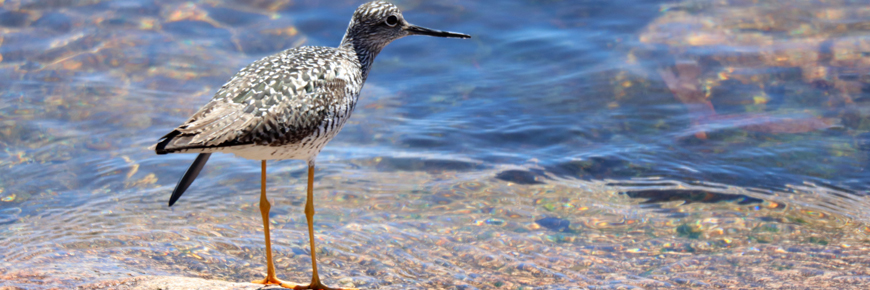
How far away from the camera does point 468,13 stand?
37.7 feet

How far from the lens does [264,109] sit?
4.89m

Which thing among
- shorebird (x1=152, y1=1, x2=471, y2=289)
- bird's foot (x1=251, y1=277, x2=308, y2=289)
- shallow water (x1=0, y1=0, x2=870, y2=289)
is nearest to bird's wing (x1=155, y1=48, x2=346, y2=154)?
shorebird (x1=152, y1=1, x2=471, y2=289)

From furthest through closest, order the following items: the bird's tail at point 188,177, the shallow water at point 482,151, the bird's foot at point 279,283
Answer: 1. the shallow water at point 482,151
2. the bird's tail at point 188,177
3. the bird's foot at point 279,283

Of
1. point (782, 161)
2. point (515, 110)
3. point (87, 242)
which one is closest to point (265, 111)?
point (87, 242)

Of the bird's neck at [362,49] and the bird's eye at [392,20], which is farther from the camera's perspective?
the bird's eye at [392,20]

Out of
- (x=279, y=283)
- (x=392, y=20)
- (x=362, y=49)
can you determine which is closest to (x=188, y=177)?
(x=279, y=283)

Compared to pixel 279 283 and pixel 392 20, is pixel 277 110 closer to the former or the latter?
pixel 279 283

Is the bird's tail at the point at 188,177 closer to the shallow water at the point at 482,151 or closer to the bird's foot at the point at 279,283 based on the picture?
the shallow water at the point at 482,151

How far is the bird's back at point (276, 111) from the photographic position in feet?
15.1

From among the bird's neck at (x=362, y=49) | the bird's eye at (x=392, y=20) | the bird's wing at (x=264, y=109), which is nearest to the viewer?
the bird's wing at (x=264, y=109)

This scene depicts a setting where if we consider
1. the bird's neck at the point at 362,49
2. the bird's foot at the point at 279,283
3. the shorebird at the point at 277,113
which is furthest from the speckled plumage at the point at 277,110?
the bird's foot at the point at 279,283

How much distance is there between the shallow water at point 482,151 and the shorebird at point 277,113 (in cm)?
115

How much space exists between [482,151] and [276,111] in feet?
12.6

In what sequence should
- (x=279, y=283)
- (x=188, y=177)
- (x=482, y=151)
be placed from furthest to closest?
(x=482, y=151)
(x=188, y=177)
(x=279, y=283)
